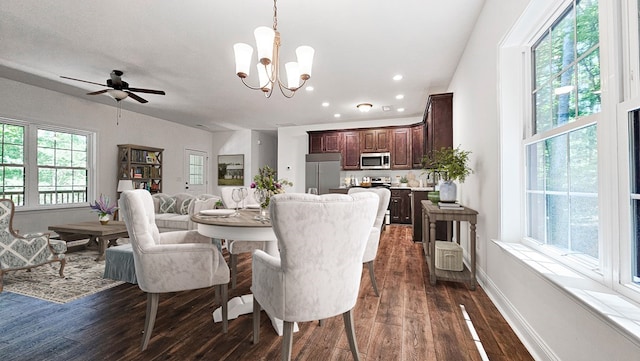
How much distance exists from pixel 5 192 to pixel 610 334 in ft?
23.3

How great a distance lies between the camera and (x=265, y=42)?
2074 mm

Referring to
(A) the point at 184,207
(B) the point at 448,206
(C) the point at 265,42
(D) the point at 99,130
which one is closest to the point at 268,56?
(C) the point at 265,42

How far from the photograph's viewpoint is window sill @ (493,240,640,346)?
0.91 m

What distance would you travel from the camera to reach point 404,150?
682 cm

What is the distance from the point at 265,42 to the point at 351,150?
5343mm

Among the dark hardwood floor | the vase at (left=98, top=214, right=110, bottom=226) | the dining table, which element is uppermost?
the dining table

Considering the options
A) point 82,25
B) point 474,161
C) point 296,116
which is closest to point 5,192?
point 82,25

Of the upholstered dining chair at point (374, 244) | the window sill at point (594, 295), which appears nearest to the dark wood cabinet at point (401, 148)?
the upholstered dining chair at point (374, 244)

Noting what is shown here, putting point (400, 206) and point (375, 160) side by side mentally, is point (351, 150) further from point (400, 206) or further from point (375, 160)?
point (400, 206)

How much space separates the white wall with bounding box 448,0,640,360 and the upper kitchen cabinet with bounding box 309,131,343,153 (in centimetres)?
392

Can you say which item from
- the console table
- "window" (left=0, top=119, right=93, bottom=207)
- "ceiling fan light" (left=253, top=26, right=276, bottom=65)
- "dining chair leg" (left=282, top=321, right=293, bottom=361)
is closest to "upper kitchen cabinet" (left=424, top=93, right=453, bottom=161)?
the console table

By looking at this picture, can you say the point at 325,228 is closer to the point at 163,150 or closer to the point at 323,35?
the point at 323,35

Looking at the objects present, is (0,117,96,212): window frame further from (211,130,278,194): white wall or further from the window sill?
the window sill

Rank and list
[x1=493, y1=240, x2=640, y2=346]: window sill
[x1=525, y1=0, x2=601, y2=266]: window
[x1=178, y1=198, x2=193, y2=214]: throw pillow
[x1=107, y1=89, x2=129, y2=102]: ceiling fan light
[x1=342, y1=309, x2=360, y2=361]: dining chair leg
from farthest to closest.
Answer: [x1=178, y1=198, x2=193, y2=214]: throw pillow
[x1=107, y1=89, x2=129, y2=102]: ceiling fan light
[x1=342, y1=309, x2=360, y2=361]: dining chair leg
[x1=525, y1=0, x2=601, y2=266]: window
[x1=493, y1=240, x2=640, y2=346]: window sill
